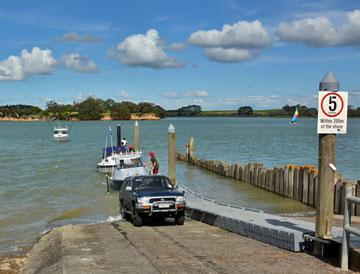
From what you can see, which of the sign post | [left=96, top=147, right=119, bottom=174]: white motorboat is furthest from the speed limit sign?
[left=96, top=147, right=119, bottom=174]: white motorboat

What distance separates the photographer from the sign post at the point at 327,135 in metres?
10.2

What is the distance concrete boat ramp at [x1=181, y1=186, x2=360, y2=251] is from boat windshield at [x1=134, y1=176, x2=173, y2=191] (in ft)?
4.69

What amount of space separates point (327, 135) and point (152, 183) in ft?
28.0

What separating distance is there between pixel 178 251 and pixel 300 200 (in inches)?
582

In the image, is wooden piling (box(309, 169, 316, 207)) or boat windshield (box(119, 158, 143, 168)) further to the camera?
boat windshield (box(119, 158, 143, 168))

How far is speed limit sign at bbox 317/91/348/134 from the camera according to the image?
10.2m

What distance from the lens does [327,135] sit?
10.4m

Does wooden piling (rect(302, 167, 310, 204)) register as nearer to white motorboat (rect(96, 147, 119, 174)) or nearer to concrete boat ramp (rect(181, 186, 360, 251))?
concrete boat ramp (rect(181, 186, 360, 251))

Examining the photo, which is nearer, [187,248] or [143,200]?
[187,248]

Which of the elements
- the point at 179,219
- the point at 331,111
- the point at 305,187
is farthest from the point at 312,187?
the point at 331,111

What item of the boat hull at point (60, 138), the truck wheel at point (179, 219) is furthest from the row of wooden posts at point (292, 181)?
the boat hull at point (60, 138)

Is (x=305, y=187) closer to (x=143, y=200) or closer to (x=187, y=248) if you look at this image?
(x=143, y=200)

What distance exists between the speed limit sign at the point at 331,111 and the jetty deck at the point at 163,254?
2651mm

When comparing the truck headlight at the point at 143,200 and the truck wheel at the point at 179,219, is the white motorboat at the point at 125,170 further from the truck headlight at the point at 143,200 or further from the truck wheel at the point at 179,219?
the truck headlight at the point at 143,200
